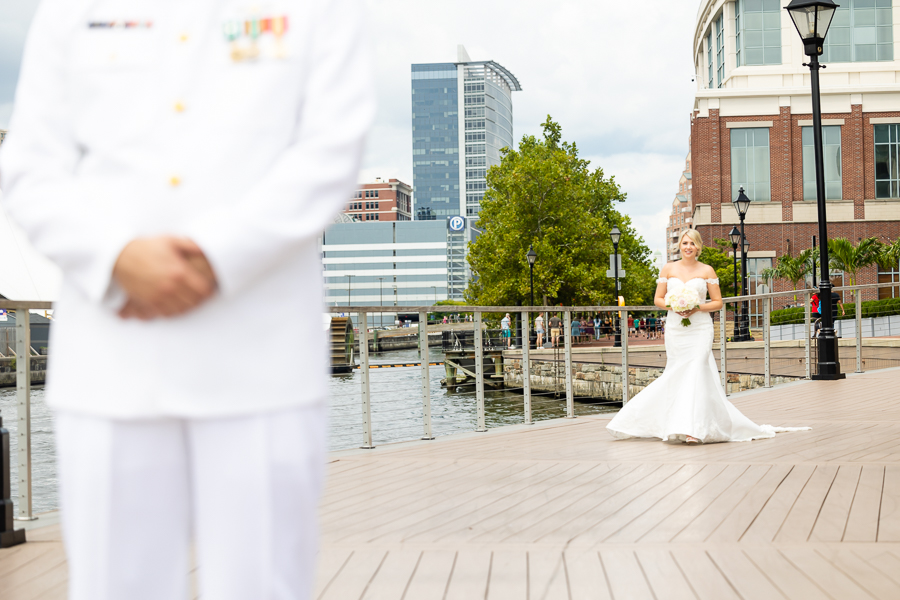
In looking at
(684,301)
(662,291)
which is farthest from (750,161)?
(684,301)

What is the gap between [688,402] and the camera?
7148mm

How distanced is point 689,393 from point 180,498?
6486 millimetres

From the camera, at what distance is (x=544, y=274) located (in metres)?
40.1

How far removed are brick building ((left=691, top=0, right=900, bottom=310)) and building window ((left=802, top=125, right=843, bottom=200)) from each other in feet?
0.17

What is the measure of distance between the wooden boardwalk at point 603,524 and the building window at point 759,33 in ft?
135

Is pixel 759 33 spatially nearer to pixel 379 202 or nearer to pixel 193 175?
pixel 193 175

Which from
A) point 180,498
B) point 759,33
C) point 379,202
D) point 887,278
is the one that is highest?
point 379,202

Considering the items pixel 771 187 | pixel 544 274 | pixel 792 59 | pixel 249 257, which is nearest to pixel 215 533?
pixel 249 257

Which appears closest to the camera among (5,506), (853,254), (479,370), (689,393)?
(5,506)

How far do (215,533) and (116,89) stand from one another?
2.54 ft

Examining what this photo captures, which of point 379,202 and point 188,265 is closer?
point 188,265

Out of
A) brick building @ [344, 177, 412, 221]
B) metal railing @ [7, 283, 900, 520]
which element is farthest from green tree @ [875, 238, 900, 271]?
brick building @ [344, 177, 412, 221]

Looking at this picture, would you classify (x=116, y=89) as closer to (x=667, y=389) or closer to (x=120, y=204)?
(x=120, y=204)

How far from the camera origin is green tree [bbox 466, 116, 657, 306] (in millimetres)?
40500
